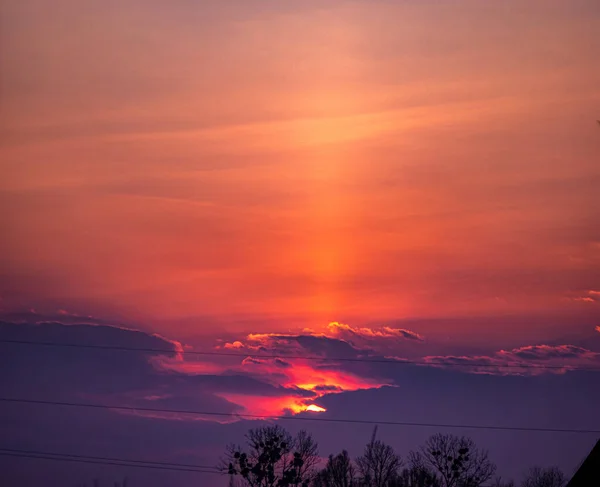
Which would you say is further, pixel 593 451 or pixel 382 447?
pixel 382 447

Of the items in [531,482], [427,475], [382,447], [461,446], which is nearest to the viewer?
[427,475]

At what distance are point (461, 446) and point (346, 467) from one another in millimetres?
21342

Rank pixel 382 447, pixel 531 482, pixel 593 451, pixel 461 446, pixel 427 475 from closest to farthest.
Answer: pixel 593 451
pixel 427 475
pixel 461 446
pixel 382 447
pixel 531 482

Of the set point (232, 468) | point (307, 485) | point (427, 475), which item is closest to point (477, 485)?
point (427, 475)

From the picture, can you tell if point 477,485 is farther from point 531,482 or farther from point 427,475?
point 531,482

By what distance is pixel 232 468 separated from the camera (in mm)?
150625

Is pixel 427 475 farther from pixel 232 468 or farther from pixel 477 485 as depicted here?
pixel 232 468

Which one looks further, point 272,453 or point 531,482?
point 531,482

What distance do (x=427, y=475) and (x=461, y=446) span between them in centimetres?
1560

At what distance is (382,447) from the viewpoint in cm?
17425

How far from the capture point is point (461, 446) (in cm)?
16050

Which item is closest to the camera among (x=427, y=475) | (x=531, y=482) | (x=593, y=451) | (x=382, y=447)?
(x=593, y=451)

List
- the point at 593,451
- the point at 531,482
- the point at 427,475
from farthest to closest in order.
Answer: the point at 531,482
the point at 427,475
the point at 593,451

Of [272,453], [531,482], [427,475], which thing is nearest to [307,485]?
[272,453]
